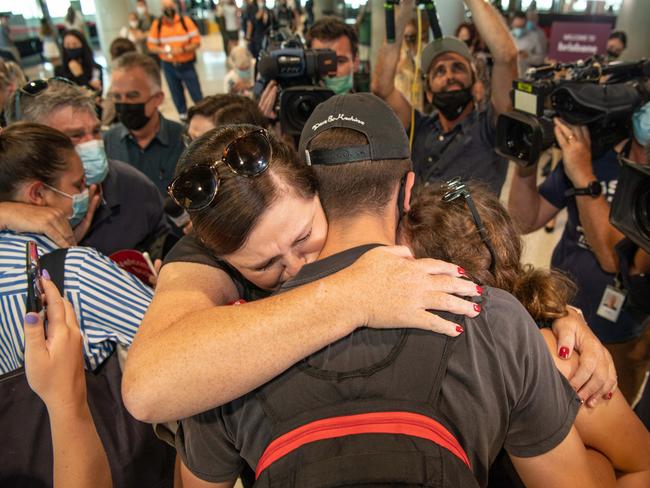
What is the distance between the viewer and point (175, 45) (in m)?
7.43

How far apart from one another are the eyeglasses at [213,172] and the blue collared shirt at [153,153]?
2099 mm

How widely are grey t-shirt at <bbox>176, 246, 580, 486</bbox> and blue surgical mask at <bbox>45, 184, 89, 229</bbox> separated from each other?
3.81ft

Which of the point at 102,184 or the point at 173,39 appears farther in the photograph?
the point at 173,39

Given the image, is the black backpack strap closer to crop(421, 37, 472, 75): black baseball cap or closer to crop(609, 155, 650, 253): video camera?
Answer: crop(609, 155, 650, 253): video camera

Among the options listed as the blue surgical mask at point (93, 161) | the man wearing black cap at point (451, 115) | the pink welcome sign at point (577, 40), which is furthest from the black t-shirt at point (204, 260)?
the pink welcome sign at point (577, 40)

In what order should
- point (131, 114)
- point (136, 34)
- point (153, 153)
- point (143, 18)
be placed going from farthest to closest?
point (143, 18) → point (136, 34) → point (153, 153) → point (131, 114)

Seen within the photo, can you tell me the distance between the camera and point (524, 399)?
880 mm

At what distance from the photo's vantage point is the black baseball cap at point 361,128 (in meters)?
1.07

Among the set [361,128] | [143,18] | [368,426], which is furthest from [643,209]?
[143,18]

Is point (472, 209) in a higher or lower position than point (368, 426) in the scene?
higher

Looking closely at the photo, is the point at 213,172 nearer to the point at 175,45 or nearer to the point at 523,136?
the point at 523,136

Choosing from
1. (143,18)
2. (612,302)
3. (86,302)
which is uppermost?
(143,18)

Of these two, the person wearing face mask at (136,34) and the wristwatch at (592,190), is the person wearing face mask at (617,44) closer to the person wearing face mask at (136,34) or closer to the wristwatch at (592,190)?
the wristwatch at (592,190)

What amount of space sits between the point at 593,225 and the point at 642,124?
0.41 meters
